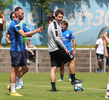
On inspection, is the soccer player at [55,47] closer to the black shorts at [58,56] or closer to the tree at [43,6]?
the black shorts at [58,56]

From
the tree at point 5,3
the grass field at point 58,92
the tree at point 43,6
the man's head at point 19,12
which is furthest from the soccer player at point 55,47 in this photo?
the tree at point 43,6

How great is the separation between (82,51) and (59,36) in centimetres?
1025

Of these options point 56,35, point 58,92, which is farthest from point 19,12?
point 58,92

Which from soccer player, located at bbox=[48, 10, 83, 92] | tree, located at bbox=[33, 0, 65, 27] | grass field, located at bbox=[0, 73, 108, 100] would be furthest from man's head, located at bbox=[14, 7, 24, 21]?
tree, located at bbox=[33, 0, 65, 27]

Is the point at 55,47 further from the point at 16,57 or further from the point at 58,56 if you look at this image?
the point at 16,57

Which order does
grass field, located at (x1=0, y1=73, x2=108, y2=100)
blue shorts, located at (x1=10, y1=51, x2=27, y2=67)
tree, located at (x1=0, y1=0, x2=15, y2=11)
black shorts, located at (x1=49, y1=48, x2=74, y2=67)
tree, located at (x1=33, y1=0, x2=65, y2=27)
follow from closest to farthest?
grass field, located at (x1=0, y1=73, x2=108, y2=100)
blue shorts, located at (x1=10, y1=51, x2=27, y2=67)
black shorts, located at (x1=49, y1=48, x2=74, y2=67)
tree, located at (x1=0, y1=0, x2=15, y2=11)
tree, located at (x1=33, y1=0, x2=65, y2=27)

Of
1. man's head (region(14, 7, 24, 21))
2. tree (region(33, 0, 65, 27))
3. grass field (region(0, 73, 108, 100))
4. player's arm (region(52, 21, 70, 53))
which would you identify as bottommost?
grass field (region(0, 73, 108, 100))

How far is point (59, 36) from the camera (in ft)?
27.5

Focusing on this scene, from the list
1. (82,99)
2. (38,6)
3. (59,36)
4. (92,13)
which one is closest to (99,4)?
(92,13)

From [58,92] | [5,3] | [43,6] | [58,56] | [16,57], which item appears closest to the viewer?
[16,57]

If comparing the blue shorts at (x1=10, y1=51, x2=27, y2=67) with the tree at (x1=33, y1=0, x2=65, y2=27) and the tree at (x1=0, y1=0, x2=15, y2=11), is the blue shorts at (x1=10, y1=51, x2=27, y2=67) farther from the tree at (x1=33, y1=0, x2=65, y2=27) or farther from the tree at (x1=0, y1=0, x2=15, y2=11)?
the tree at (x1=33, y1=0, x2=65, y2=27)

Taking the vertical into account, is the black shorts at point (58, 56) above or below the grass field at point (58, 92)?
above

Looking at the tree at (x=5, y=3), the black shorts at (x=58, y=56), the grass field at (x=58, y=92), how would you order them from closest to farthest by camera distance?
the grass field at (x=58, y=92)
the black shorts at (x=58, y=56)
the tree at (x=5, y=3)

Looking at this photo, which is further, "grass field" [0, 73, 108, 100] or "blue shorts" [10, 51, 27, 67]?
"blue shorts" [10, 51, 27, 67]
